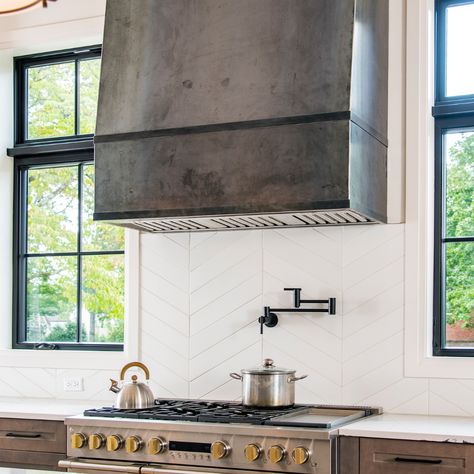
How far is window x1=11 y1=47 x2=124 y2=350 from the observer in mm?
4715

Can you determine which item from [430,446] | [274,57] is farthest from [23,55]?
[430,446]

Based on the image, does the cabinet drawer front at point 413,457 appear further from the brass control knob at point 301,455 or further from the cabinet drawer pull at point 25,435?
the cabinet drawer pull at point 25,435

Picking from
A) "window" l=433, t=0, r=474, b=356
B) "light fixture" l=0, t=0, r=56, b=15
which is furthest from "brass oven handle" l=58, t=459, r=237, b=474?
"light fixture" l=0, t=0, r=56, b=15

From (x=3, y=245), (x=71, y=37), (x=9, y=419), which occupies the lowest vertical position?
(x=9, y=419)

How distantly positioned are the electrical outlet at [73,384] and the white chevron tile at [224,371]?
1.99ft

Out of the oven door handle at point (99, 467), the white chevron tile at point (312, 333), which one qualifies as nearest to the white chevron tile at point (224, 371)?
the white chevron tile at point (312, 333)

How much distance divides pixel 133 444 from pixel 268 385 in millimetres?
582

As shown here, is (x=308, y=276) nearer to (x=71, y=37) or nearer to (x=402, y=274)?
(x=402, y=274)

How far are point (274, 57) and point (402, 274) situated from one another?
1.06 metres

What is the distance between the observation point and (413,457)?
324 centimetres

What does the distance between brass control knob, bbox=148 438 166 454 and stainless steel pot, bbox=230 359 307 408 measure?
41cm

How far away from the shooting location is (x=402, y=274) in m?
3.92

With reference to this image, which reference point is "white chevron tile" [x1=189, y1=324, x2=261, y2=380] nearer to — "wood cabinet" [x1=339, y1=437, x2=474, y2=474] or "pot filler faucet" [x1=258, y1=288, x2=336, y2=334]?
"pot filler faucet" [x1=258, y1=288, x2=336, y2=334]

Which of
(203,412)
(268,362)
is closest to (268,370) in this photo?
(268,362)
